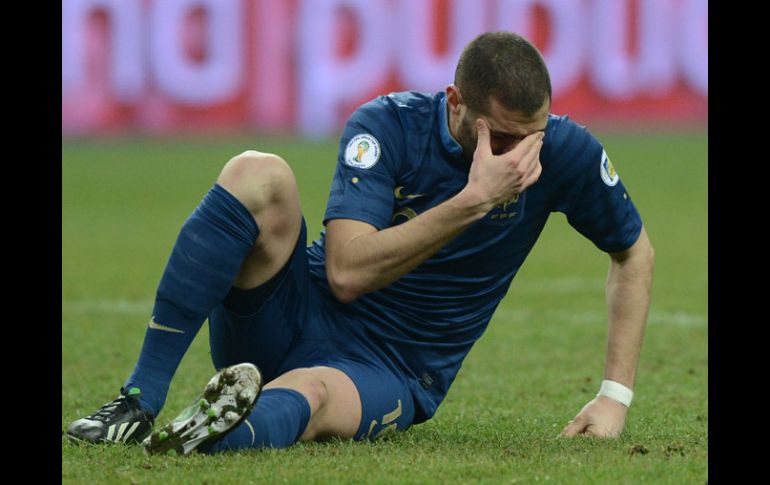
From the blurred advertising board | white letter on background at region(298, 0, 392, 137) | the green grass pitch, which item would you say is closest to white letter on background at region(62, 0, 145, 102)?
the blurred advertising board

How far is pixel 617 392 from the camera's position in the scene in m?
4.25

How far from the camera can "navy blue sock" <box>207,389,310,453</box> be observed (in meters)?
3.68

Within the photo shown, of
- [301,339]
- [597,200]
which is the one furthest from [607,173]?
[301,339]

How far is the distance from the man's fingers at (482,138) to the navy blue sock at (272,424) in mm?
850

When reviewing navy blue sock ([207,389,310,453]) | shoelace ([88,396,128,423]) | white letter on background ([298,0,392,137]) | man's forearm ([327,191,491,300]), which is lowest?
white letter on background ([298,0,392,137])

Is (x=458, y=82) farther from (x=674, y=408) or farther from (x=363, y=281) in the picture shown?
(x=674, y=408)

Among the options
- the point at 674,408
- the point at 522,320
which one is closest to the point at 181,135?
the point at 522,320

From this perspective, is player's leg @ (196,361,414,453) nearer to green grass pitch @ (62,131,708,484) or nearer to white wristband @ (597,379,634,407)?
green grass pitch @ (62,131,708,484)

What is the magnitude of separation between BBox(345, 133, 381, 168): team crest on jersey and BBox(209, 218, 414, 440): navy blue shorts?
0.93 feet

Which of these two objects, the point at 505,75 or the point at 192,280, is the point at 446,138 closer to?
the point at 505,75

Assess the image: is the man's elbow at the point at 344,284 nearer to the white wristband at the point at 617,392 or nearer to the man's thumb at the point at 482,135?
the man's thumb at the point at 482,135

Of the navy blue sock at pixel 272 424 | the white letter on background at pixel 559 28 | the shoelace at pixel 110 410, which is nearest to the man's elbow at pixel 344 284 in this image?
the navy blue sock at pixel 272 424

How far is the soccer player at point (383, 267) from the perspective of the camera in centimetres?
379
